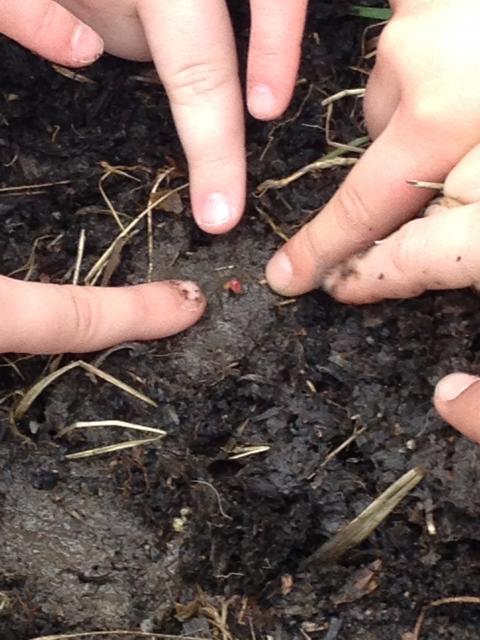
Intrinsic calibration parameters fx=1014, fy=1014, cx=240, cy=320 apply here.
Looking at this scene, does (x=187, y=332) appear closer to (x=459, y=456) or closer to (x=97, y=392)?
(x=97, y=392)

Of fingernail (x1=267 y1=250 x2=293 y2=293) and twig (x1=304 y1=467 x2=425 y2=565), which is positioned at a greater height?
fingernail (x1=267 y1=250 x2=293 y2=293)

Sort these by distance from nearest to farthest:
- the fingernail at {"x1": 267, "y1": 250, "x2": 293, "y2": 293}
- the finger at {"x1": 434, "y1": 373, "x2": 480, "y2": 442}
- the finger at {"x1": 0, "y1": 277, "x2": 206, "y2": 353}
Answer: the finger at {"x1": 434, "y1": 373, "x2": 480, "y2": 442}
the finger at {"x1": 0, "y1": 277, "x2": 206, "y2": 353}
the fingernail at {"x1": 267, "y1": 250, "x2": 293, "y2": 293}

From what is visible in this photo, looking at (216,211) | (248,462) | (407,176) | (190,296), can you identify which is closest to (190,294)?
(190,296)

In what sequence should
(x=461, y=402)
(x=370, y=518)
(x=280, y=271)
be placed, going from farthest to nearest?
(x=280, y=271)
(x=370, y=518)
(x=461, y=402)

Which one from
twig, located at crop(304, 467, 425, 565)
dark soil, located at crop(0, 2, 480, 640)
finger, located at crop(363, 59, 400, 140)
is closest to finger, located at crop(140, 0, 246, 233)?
dark soil, located at crop(0, 2, 480, 640)

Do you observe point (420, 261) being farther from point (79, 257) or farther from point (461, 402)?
point (79, 257)

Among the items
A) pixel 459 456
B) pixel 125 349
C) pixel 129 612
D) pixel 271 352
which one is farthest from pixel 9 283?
pixel 459 456

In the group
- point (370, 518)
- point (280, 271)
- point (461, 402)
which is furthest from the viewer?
point (280, 271)

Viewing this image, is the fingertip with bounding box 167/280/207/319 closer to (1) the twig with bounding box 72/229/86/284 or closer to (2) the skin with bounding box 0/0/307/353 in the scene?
(2) the skin with bounding box 0/0/307/353
